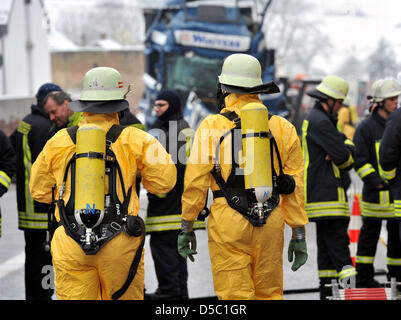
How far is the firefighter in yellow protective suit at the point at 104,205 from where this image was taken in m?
3.76

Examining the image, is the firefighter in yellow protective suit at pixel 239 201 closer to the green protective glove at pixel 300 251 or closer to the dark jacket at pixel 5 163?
the green protective glove at pixel 300 251

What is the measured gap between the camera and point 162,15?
16688mm

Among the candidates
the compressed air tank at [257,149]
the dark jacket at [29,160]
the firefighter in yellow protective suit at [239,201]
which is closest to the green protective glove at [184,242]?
the firefighter in yellow protective suit at [239,201]

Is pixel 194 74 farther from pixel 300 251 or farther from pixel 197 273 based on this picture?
pixel 300 251

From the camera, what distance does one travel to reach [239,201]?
3.99 meters

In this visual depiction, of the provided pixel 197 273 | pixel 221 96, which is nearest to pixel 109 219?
pixel 221 96

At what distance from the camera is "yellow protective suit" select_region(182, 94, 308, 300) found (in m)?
3.98

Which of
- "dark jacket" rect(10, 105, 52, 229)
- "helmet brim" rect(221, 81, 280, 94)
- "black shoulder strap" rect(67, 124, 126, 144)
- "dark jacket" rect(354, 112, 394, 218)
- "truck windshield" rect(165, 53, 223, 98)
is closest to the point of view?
"black shoulder strap" rect(67, 124, 126, 144)

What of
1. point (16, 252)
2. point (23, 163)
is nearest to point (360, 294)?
point (23, 163)

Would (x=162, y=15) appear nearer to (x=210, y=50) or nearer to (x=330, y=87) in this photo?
(x=210, y=50)

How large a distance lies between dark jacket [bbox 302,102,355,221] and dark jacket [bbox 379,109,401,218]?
21.3 inches

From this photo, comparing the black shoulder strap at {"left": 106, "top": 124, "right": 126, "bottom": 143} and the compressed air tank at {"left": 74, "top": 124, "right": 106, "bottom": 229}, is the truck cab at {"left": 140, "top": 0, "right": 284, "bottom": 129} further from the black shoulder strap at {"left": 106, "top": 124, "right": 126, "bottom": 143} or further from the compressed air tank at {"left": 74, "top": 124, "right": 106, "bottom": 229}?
the compressed air tank at {"left": 74, "top": 124, "right": 106, "bottom": 229}

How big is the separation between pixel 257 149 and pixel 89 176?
3.09 feet

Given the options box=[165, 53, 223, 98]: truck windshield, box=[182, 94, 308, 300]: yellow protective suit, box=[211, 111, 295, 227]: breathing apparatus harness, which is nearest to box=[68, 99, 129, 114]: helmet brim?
box=[182, 94, 308, 300]: yellow protective suit
